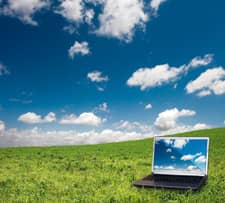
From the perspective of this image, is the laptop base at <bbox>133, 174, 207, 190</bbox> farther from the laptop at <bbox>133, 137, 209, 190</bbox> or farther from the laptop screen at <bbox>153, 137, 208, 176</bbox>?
the laptop screen at <bbox>153, 137, 208, 176</bbox>

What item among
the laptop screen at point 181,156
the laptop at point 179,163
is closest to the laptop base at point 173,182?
the laptop at point 179,163

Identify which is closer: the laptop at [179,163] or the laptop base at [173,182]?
the laptop base at [173,182]

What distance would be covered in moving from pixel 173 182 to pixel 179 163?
604 mm

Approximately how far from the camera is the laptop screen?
10.6 m

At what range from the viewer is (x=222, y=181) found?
11.8 metres

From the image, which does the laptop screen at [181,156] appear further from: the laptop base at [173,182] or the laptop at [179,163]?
the laptop base at [173,182]

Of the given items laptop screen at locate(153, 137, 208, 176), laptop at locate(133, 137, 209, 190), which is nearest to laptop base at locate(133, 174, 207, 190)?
laptop at locate(133, 137, 209, 190)

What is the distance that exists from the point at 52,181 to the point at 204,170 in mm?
5697

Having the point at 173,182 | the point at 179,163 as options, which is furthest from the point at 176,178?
the point at 179,163

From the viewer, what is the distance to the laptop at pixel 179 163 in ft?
34.6

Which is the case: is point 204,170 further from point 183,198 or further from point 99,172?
point 99,172

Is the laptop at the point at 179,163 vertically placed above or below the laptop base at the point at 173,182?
above

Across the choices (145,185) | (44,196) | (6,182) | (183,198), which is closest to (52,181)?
(6,182)

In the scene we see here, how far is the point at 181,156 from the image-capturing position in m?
10.8
